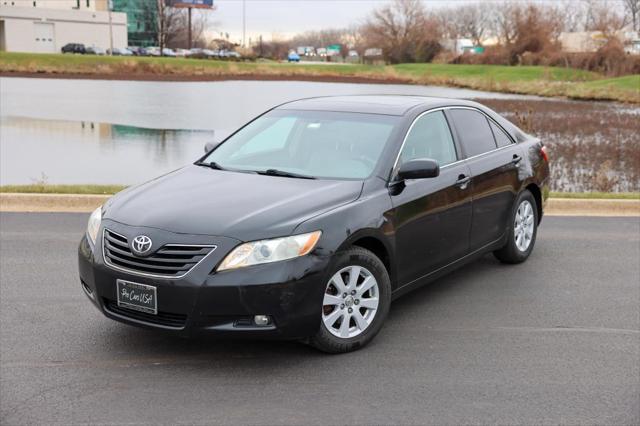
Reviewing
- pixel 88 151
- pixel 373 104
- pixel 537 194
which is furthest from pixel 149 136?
pixel 373 104

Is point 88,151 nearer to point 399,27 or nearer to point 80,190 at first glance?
point 80,190

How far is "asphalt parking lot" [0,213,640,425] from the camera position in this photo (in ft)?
14.1

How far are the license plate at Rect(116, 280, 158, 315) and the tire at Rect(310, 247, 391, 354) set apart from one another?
1010mm

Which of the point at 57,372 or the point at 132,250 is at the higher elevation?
the point at 132,250

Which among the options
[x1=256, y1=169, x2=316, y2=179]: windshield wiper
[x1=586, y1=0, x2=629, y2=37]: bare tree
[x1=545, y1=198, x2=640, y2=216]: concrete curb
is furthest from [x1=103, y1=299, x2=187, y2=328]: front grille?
[x1=586, y1=0, x2=629, y2=37]: bare tree

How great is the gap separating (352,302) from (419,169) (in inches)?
42.0

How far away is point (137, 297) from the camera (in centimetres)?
477

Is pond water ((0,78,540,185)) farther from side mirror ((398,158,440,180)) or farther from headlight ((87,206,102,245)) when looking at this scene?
side mirror ((398,158,440,180))

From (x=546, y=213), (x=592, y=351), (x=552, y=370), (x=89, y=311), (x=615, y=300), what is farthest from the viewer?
(x=546, y=213)

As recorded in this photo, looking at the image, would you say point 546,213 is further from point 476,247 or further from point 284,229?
point 284,229

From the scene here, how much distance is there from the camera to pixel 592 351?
532cm

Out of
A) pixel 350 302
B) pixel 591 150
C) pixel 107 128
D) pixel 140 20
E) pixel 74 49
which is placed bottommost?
pixel 591 150

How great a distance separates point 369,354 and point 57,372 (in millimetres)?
1934

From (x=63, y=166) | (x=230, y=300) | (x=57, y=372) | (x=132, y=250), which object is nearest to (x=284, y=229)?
(x=230, y=300)
